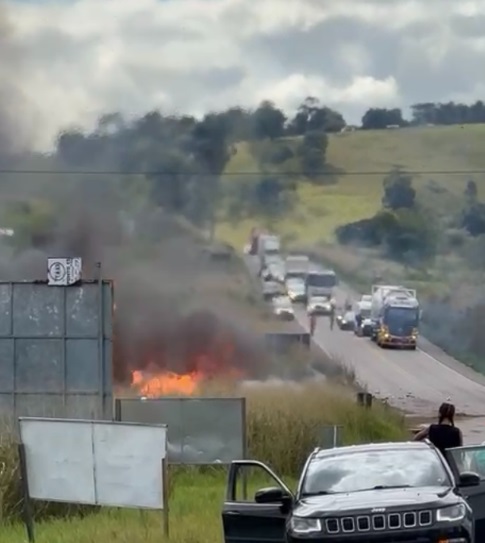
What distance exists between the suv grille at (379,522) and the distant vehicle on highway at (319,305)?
42.0m

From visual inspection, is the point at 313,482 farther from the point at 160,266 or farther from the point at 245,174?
the point at 245,174

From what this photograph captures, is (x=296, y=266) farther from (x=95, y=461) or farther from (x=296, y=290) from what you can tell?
(x=95, y=461)

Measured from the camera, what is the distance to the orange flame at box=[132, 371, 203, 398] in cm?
4527

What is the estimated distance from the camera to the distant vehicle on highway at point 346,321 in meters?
59.3

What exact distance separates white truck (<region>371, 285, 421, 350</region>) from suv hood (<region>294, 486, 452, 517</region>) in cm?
4360

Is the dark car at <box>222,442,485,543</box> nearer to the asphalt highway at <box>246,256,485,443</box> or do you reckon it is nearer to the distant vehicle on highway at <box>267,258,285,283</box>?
the asphalt highway at <box>246,256,485,443</box>

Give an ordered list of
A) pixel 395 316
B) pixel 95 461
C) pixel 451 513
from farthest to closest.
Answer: pixel 395 316 → pixel 95 461 → pixel 451 513

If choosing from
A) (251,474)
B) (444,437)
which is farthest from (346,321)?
(444,437)

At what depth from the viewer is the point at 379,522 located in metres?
14.8

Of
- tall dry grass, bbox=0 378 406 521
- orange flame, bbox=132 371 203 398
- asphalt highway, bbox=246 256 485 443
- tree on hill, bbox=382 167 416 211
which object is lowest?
asphalt highway, bbox=246 256 485 443

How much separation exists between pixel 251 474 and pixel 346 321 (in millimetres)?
30668

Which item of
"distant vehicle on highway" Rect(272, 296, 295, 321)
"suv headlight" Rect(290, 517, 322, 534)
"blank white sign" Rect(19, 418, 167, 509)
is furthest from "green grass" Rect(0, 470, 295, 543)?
"distant vehicle on highway" Rect(272, 296, 295, 321)

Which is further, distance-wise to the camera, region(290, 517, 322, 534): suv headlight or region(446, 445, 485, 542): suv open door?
region(446, 445, 485, 542): suv open door

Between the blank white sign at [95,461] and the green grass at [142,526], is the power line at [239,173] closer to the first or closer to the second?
the green grass at [142,526]
